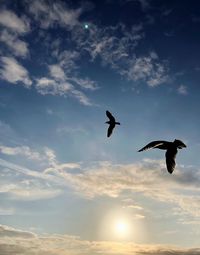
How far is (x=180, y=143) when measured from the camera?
1623 cm

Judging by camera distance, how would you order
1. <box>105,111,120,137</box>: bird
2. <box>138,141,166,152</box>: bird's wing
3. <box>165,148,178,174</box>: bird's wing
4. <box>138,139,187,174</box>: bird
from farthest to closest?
1. <box>105,111,120,137</box>: bird
2. <box>138,139,187,174</box>: bird
3. <box>165,148,178,174</box>: bird's wing
4. <box>138,141,166,152</box>: bird's wing

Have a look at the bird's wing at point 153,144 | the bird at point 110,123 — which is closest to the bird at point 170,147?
the bird's wing at point 153,144

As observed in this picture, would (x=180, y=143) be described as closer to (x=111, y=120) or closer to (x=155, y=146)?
(x=155, y=146)

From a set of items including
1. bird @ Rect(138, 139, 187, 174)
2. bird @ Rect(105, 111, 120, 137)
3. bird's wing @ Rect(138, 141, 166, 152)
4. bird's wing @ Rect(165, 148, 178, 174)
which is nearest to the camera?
bird's wing @ Rect(138, 141, 166, 152)

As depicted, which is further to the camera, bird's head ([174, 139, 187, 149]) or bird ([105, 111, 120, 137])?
bird ([105, 111, 120, 137])

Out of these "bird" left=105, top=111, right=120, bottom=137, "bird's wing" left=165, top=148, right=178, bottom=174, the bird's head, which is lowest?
"bird's wing" left=165, top=148, right=178, bottom=174

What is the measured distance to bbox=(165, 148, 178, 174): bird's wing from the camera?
1588 centimetres

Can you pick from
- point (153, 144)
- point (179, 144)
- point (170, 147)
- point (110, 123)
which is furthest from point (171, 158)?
point (110, 123)

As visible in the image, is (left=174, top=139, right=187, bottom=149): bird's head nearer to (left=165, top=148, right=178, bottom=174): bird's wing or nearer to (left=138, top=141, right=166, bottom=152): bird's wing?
(left=165, top=148, right=178, bottom=174): bird's wing

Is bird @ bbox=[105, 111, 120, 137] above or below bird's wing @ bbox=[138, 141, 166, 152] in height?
above

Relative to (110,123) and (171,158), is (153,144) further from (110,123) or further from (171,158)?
(110,123)

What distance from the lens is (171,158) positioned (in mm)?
16391

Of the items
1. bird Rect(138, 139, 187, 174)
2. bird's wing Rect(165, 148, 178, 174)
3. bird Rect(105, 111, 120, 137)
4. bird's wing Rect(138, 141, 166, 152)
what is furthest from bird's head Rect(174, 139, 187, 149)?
bird Rect(105, 111, 120, 137)

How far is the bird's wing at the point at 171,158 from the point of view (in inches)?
625
